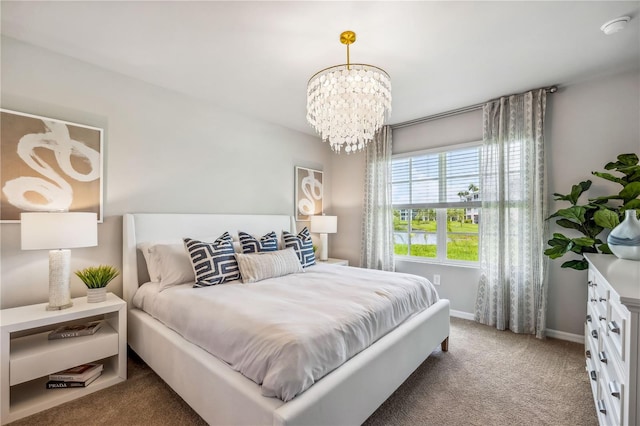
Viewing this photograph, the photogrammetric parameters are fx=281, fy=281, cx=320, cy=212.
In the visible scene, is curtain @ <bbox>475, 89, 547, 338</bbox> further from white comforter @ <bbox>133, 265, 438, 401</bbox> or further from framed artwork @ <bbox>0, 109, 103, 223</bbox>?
framed artwork @ <bbox>0, 109, 103, 223</bbox>

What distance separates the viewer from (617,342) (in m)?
1.21

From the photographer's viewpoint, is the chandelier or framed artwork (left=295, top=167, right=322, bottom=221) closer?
the chandelier

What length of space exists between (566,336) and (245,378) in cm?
323

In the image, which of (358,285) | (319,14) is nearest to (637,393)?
(358,285)

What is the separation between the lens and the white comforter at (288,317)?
1.33 meters

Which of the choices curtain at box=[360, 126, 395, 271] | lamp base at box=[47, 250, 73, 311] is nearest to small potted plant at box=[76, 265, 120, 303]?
lamp base at box=[47, 250, 73, 311]

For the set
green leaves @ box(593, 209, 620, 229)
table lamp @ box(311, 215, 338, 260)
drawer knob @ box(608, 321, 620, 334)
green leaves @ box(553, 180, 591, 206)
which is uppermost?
green leaves @ box(553, 180, 591, 206)

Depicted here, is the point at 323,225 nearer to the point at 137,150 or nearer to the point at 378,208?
the point at 378,208

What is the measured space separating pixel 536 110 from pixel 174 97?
3779mm

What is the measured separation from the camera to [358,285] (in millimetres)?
2316

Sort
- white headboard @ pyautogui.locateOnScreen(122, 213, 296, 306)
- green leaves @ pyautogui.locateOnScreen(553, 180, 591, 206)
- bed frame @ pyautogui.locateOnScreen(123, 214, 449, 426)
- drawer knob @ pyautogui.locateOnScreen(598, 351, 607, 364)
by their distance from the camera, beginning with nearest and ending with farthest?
bed frame @ pyautogui.locateOnScreen(123, 214, 449, 426), drawer knob @ pyautogui.locateOnScreen(598, 351, 607, 364), white headboard @ pyautogui.locateOnScreen(122, 213, 296, 306), green leaves @ pyautogui.locateOnScreen(553, 180, 591, 206)

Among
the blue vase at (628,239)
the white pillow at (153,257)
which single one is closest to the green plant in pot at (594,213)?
Result: the blue vase at (628,239)

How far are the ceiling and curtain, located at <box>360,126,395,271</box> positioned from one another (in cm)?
126

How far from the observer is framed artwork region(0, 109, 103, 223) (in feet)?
6.61
